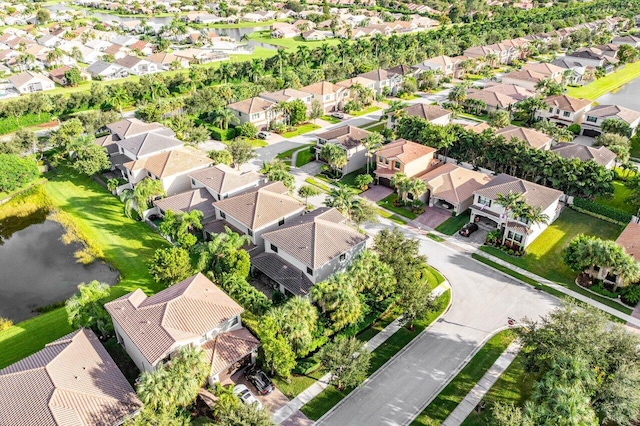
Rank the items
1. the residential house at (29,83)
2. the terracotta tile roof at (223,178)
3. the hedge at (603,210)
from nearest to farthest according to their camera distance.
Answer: the hedge at (603,210) < the terracotta tile roof at (223,178) < the residential house at (29,83)

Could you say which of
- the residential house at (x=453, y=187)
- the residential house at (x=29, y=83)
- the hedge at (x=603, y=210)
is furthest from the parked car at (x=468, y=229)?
the residential house at (x=29, y=83)

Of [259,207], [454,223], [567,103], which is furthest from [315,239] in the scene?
[567,103]

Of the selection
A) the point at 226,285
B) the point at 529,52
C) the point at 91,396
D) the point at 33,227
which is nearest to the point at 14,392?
the point at 91,396

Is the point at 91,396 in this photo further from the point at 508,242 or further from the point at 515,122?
the point at 515,122

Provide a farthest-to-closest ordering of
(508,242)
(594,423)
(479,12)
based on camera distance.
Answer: (479,12) → (508,242) → (594,423)

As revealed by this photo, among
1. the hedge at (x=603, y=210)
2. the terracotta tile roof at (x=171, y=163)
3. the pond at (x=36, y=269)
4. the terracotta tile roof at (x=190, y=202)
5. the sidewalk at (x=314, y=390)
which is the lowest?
the pond at (x=36, y=269)

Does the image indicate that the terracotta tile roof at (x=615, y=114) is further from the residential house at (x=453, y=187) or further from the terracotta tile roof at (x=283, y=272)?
the terracotta tile roof at (x=283, y=272)

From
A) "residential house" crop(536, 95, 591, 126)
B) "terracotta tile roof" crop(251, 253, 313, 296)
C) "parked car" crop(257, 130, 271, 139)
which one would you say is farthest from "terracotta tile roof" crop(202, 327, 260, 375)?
"residential house" crop(536, 95, 591, 126)
